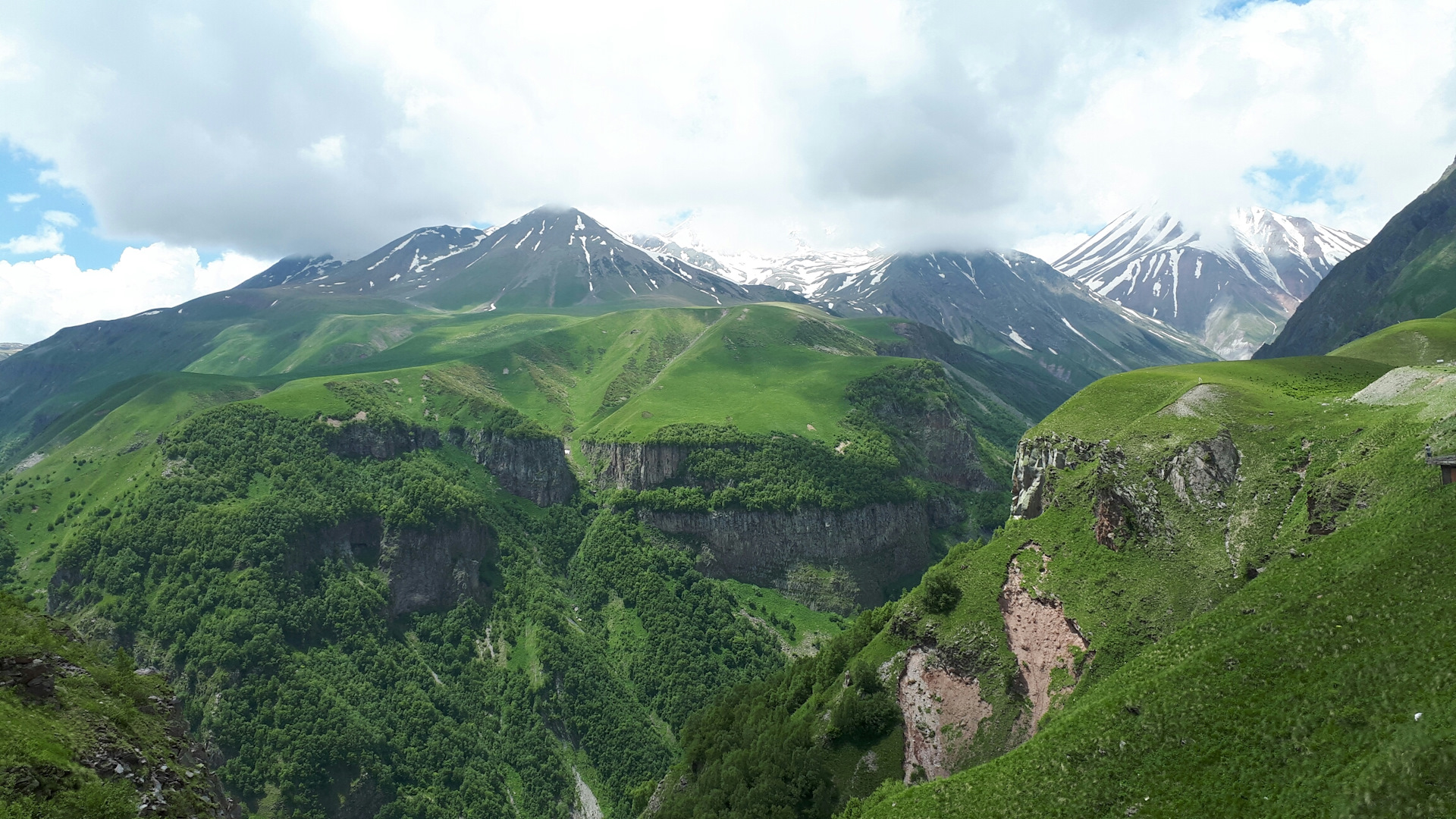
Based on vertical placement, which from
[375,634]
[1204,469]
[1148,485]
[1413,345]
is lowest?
[375,634]

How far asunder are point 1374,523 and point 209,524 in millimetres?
220794

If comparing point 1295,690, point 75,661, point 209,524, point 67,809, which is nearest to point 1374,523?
point 1295,690

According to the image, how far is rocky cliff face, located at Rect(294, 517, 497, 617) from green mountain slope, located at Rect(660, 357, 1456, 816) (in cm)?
11260

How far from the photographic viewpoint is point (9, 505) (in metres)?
185

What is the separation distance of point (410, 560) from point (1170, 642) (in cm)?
18906

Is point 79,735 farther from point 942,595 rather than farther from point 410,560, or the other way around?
point 410,560

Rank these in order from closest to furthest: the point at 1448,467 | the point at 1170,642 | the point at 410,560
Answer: the point at 1448,467 < the point at 1170,642 < the point at 410,560

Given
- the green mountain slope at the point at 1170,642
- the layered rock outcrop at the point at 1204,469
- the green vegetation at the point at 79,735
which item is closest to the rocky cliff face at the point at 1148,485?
the layered rock outcrop at the point at 1204,469

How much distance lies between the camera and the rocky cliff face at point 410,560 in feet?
609

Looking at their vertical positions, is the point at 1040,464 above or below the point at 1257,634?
above

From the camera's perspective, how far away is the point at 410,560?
190m

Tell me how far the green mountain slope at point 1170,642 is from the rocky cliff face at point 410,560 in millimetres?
112598

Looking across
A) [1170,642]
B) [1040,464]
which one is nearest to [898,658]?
[1170,642]

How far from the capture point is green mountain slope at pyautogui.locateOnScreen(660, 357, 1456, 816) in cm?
3491
